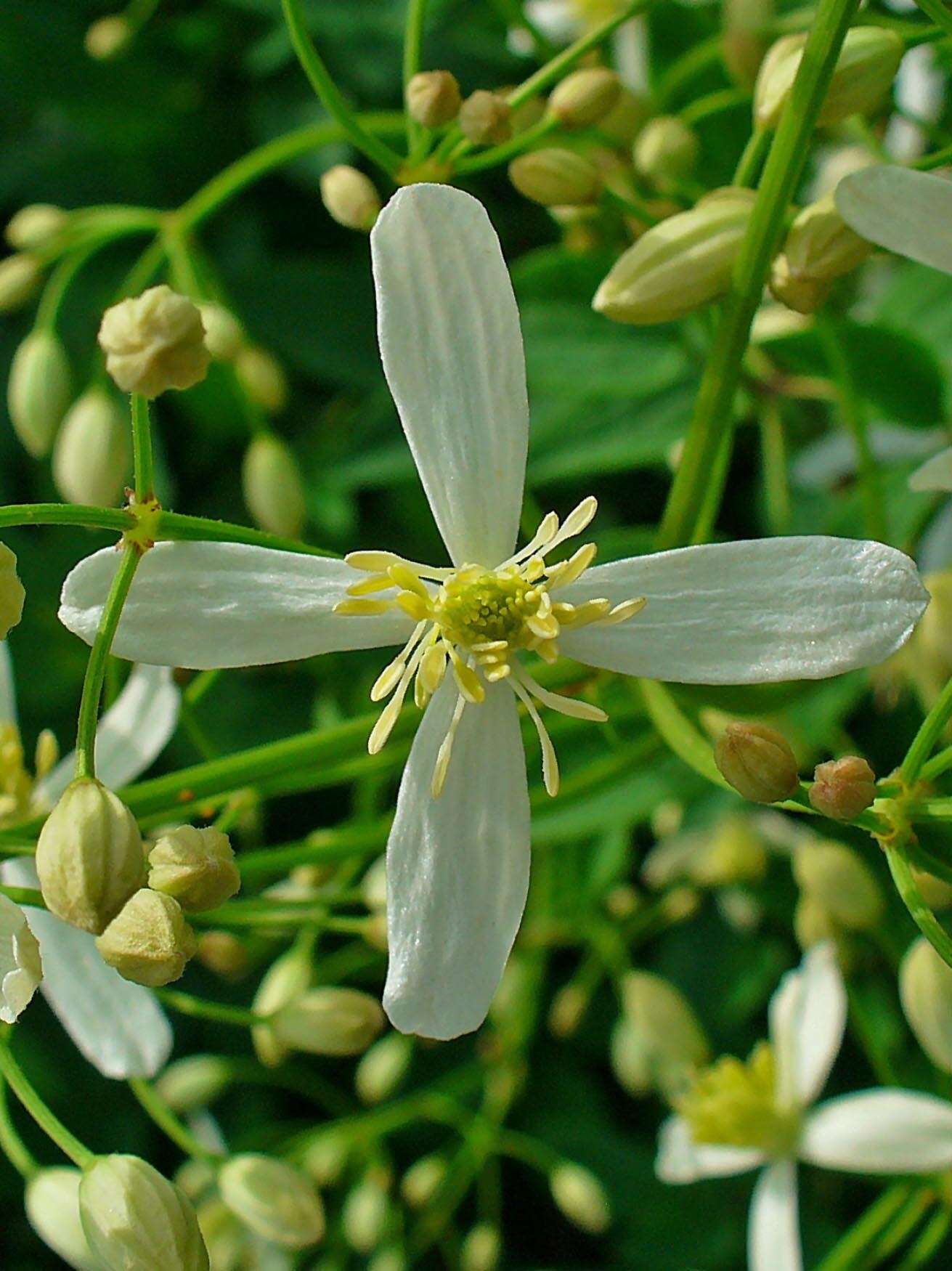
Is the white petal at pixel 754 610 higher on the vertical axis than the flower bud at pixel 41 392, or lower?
lower

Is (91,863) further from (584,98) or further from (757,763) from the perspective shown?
(584,98)

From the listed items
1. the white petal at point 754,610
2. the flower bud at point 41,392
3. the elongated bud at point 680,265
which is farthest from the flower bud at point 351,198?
the flower bud at point 41,392

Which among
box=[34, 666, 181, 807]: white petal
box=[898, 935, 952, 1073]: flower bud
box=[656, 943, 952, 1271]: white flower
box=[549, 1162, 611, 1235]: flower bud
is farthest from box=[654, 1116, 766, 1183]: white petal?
box=[34, 666, 181, 807]: white petal

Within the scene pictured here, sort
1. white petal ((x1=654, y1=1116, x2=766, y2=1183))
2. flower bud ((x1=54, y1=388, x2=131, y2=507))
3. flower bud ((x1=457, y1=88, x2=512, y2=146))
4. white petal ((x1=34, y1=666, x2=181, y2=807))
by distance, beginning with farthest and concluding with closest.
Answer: white petal ((x1=654, y1=1116, x2=766, y2=1183)) < flower bud ((x1=54, y1=388, x2=131, y2=507)) < white petal ((x1=34, y1=666, x2=181, y2=807)) < flower bud ((x1=457, y1=88, x2=512, y2=146))

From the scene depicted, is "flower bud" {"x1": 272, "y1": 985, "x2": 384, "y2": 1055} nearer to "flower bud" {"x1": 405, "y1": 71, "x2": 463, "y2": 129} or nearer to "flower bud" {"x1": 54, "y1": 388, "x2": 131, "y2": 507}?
"flower bud" {"x1": 54, "y1": 388, "x2": 131, "y2": 507}

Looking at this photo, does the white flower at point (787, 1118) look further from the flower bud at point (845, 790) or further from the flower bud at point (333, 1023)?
the flower bud at point (845, 790)

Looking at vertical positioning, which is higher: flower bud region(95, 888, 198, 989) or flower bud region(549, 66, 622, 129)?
flower bud region(549, 66, 622, 129)

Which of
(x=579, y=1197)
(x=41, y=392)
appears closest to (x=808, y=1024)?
(x=579, y=1197)
